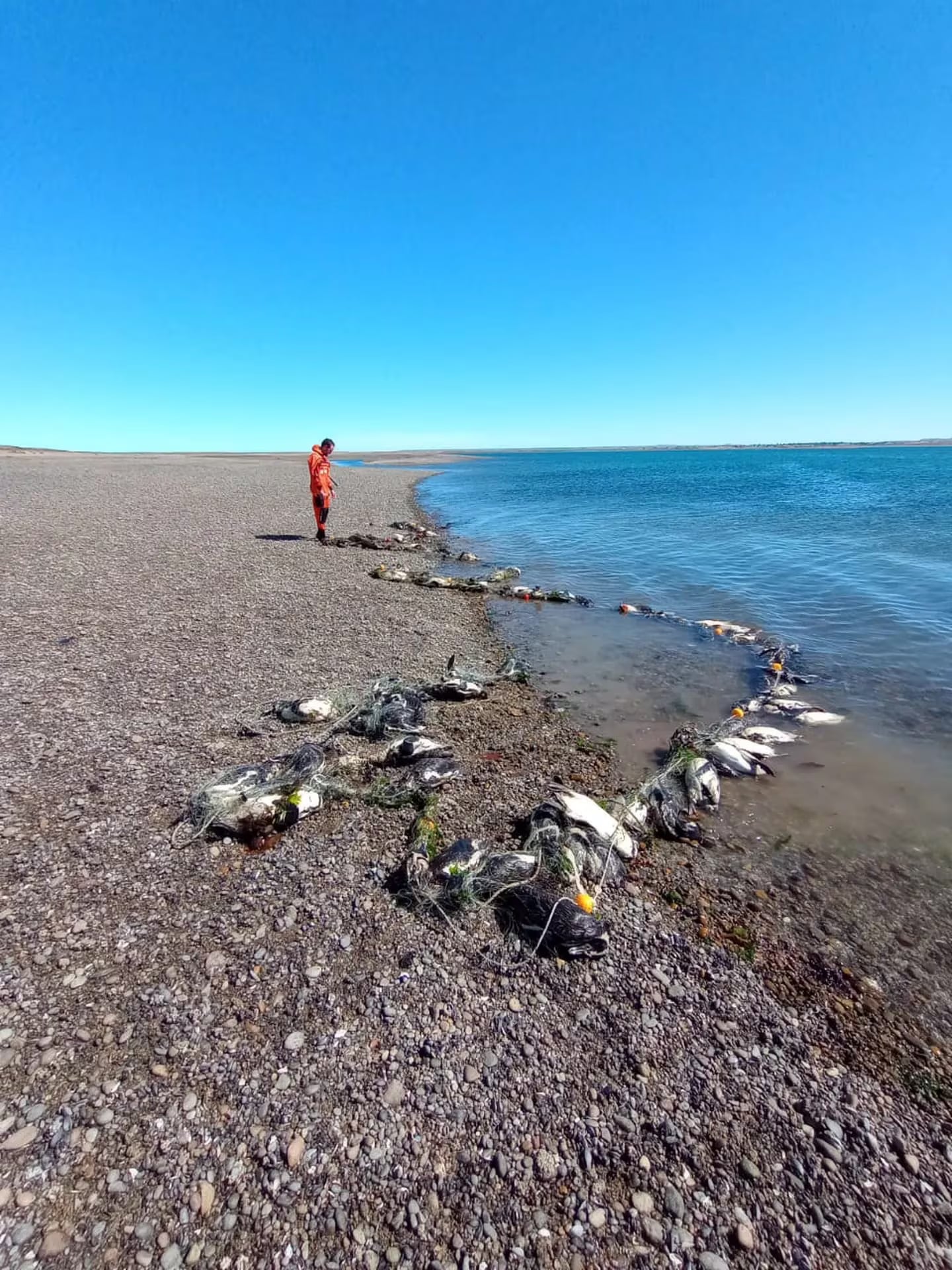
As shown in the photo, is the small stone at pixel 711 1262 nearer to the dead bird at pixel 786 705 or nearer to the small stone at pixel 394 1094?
the small stone at pixel 394 1094

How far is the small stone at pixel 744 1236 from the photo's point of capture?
2.34 meters

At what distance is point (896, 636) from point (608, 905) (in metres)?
10.2

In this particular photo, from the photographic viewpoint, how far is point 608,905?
416cm

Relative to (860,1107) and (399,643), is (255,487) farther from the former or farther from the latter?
(860,1107)

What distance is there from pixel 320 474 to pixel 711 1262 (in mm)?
17788

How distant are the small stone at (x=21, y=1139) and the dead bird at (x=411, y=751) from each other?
364 cm

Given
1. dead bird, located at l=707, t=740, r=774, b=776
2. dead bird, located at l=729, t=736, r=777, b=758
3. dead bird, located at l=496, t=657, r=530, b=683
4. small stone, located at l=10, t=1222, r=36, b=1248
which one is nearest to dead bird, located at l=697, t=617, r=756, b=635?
dead bird, located at l=496, t=657, r=530, b=683

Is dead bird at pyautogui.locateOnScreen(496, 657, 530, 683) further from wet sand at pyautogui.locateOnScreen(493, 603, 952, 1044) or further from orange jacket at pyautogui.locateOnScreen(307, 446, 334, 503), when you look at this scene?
orange jacket at pyautogui.locateOnScreen(307, 446, 334, 503)

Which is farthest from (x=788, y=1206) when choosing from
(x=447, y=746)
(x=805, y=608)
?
(x=805, y=608)

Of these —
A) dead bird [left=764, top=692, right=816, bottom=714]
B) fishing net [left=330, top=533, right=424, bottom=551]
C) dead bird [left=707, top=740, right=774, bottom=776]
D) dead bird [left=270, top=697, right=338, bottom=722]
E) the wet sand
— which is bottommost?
the wet sand

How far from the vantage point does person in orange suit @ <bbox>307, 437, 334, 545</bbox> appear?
16734 millimetres

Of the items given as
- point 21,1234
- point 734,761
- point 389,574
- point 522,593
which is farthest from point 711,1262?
point 389,574

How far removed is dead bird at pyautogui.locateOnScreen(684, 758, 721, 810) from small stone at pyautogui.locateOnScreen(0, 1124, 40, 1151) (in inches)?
208

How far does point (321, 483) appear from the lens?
1736 cm
